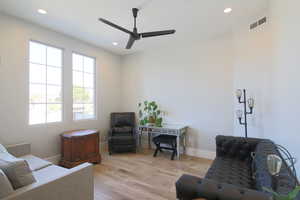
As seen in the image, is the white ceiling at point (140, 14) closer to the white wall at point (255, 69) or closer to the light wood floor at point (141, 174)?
the white wall at point (255, 69)

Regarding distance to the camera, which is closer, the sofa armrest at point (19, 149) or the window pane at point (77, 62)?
the sofa armrest at point (19, 149)

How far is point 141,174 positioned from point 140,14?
115 inches

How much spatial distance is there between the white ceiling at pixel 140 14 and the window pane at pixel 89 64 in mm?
684

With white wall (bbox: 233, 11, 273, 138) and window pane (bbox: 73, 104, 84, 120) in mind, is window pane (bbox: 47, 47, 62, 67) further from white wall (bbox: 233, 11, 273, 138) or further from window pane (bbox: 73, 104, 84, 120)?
white wall (bbox: 233, 11, 273, 138)

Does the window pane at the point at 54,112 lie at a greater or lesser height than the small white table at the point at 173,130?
greater

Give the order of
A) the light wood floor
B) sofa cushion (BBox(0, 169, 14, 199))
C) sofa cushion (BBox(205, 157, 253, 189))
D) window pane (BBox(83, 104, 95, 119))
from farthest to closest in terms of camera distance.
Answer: window pane (BBox(83, 104, 95, 119))
the light wood floor
sofa cushion (BBox(205, 157, 253, 189))
sofa cushion (BBox(0, 169, 14, 199))

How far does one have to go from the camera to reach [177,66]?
13.7 ft

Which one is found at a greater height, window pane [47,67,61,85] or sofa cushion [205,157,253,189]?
window pane [47,67,61,85]

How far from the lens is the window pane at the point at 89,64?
4.13 m

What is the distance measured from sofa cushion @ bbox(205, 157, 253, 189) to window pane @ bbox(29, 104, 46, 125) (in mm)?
3251

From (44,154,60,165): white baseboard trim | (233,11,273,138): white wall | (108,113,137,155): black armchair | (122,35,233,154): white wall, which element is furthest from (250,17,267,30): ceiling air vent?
(44,154,60,165): white baseboard trim

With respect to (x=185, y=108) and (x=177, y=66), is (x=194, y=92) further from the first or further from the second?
(x=177, y=66)

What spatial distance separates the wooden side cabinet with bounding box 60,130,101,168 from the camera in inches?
124

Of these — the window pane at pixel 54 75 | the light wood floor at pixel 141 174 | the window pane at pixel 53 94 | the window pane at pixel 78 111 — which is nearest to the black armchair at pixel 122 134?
the light wood floor at pixel 141 174
